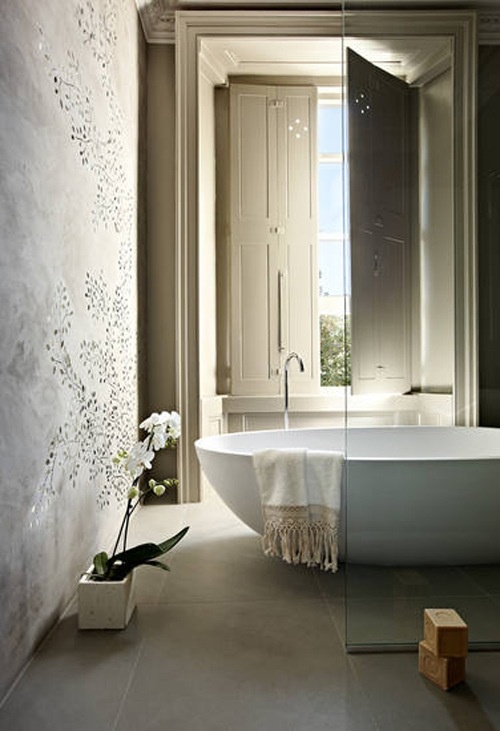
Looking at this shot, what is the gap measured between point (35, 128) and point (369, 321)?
45.3 inches

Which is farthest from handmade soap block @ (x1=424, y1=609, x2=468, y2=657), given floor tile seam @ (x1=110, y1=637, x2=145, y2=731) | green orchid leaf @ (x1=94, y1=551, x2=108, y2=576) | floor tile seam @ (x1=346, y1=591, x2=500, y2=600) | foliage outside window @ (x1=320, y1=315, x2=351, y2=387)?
foliage outside window @ (x1=320, y1=315, x2=351, y2=387)

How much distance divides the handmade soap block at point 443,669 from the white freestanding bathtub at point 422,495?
0.30 m

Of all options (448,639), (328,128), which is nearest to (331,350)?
(328,128)

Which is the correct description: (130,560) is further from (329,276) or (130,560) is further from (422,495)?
(329,276)

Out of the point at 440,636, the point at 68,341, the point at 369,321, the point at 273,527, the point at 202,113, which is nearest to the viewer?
the point at 440,636

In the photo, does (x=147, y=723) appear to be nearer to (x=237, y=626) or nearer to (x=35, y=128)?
(x=237, y=626)

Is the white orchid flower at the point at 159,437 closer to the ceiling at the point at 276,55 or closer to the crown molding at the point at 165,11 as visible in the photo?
the ceiling at the point at 276,55

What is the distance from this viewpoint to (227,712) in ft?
4.58

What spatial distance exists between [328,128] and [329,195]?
48cm

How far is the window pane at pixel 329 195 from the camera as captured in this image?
4.20 meters

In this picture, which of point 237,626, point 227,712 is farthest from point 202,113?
point 227,712

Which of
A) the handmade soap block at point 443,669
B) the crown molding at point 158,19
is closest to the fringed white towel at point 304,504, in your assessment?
the handmade soap block at point 443,669

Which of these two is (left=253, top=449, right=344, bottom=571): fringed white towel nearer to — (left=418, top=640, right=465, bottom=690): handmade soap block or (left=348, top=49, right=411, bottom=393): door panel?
(left=348, top=49, right=411, bottom=393): door panel

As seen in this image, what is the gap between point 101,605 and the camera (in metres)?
1.86
